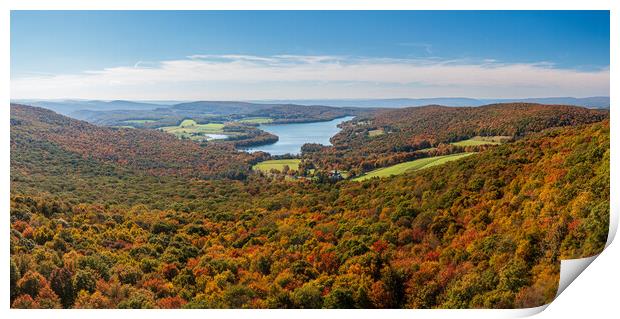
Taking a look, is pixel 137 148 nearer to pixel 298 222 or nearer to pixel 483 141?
pixel 298 222

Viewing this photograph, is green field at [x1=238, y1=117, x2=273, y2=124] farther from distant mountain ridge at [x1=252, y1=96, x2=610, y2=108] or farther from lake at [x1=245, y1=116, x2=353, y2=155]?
distant mountain ridge at [x1=252, y1=96, x2=610, y2=108]

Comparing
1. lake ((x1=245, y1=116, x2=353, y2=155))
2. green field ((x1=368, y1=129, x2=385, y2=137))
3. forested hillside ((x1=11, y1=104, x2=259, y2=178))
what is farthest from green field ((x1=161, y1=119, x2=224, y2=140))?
green field ((x1=368, y1=129, x2=385, y2=137))

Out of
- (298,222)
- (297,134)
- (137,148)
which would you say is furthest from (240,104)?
(298,222)

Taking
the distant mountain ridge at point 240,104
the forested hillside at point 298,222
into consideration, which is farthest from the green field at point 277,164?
the distant mountain ridge at point 240,104

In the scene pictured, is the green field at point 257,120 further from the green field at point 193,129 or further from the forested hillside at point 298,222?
the forested hillside at point 298,222

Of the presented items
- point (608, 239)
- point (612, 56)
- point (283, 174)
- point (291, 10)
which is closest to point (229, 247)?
point (283, 174)
